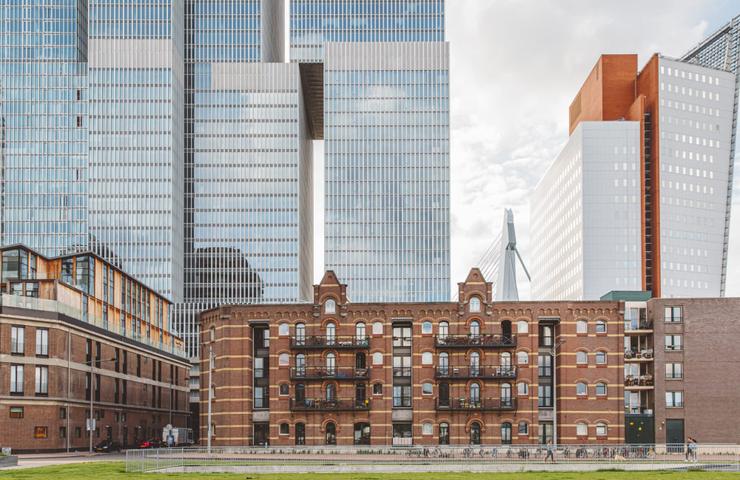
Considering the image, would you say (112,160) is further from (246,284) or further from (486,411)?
(486,411)

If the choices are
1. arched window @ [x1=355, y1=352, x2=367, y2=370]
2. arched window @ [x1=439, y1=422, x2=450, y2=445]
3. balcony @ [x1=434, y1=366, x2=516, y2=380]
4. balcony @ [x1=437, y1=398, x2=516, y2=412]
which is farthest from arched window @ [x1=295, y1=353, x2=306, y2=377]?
arched window @ [x1=439, y1=422, x2=450, y2=445]

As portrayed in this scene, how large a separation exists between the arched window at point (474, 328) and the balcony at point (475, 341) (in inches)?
10.2

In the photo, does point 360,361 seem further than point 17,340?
Yes

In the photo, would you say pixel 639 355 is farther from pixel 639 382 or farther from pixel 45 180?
pixel 45 180

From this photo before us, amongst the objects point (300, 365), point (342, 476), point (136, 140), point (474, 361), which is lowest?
point (342, 476)

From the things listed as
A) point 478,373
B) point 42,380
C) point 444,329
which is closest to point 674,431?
point 478,373

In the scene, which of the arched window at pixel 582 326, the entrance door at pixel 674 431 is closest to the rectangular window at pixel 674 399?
the entrance door at pixel 674 431

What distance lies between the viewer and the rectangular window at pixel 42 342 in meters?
91.5

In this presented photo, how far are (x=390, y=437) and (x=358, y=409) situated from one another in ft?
13.8

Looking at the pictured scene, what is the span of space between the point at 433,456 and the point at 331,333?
858 inches

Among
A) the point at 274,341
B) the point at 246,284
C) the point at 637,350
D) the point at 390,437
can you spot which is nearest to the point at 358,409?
the point at 390,437

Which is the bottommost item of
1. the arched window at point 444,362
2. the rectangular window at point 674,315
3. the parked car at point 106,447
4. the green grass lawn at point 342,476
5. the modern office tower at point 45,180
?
the parked car at point 106,447

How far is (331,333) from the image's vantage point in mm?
94312

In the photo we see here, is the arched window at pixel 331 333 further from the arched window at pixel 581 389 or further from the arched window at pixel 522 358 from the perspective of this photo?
the arched window at pixel 581 389
